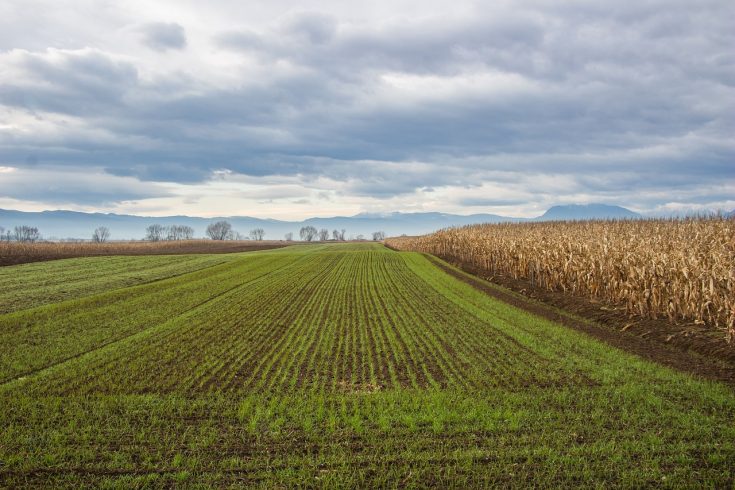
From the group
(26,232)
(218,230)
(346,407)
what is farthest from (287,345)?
(218,230)

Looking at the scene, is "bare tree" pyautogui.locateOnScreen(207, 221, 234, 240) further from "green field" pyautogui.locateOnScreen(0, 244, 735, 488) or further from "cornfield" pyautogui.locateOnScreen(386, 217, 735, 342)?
"green field" pyautogui.locateOnScreen(0, 244, 735, 488)

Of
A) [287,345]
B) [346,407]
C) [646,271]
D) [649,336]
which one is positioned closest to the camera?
[346,407]

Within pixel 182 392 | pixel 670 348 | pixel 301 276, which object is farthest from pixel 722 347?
pixel 301 276

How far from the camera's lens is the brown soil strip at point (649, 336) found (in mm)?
10234

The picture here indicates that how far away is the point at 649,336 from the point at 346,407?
376 inches

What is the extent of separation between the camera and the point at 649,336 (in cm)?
1284

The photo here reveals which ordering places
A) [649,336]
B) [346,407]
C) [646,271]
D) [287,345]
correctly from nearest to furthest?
[346,407] < [287,345] < [649,336] < [646,271]

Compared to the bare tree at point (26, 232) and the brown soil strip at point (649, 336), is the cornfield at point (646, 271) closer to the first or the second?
the brown soil strip at point (649, 336)

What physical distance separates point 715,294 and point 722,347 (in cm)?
201

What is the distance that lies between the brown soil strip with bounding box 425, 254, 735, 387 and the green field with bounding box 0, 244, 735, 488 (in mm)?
928

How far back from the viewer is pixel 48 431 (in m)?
6.73

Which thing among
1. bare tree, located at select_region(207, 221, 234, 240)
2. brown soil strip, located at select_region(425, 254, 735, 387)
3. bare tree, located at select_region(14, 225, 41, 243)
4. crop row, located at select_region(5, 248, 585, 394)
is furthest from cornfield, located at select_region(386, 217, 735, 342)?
bare tree, located at select_region(207, 221, 234, 240)

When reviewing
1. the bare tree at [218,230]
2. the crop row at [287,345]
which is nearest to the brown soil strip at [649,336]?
the crop row at [287,345]

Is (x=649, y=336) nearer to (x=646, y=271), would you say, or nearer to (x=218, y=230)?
(x=646, y=271)
